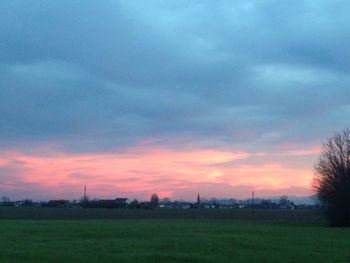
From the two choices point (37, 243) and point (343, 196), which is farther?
point (343, 196)

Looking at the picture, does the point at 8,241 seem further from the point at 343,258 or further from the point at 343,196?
the point at 343,196

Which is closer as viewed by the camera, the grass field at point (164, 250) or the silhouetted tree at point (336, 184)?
the grass field at point (164, 250)

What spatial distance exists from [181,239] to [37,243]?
8.97 metres

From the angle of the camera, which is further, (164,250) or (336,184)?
(336,184)

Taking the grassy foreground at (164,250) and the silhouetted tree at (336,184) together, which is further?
the silhouetted tree at (336,184)

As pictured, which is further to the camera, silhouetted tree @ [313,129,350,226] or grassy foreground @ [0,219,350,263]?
silhouetted tree @ [313,129,350,226]

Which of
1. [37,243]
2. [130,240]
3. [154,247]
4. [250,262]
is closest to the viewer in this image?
[250,262]

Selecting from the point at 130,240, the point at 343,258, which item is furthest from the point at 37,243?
the point at 343,258

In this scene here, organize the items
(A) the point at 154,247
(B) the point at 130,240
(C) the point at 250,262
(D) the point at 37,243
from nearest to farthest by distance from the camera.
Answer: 1. (C) the point at 250,262
2. (A) the point at 154,247
3. (D) the point at 37,243
4. (B) the point at 130,240

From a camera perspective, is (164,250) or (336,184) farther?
(336,184)

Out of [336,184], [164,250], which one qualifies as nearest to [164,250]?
[164,250]

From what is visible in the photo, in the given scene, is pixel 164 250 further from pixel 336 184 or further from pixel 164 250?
pixel 336 184

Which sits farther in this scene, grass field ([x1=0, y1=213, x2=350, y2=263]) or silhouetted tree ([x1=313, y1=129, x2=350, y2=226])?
silhouetted tree ([x1=313, y1=129, x2=350, y2=226])

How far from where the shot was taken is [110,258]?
31.8m
